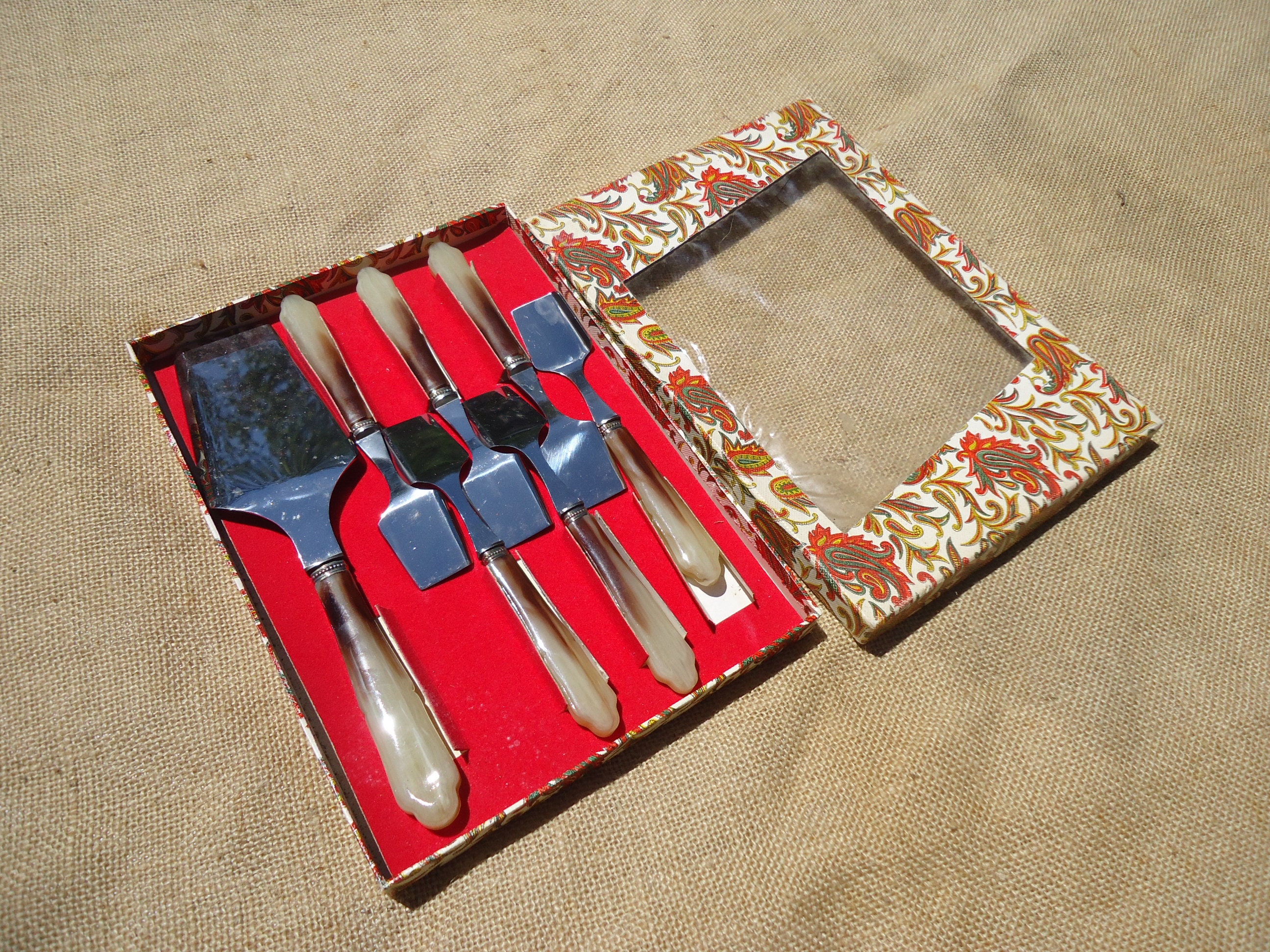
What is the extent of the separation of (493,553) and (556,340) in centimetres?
15

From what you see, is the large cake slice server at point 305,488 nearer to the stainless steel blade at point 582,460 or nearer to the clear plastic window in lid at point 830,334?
the stainless steel blade at point 582,460

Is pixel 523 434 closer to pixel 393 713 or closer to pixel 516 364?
pixel 516 364

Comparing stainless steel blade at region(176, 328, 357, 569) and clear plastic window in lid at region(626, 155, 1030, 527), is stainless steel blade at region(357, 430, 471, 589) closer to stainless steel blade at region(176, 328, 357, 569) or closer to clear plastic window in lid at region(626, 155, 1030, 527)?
stainless steel blade at region(176, 328, 357, 569)

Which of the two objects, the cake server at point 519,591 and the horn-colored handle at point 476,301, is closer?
the cake server at point 519,591

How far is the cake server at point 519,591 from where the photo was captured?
43 centimetres

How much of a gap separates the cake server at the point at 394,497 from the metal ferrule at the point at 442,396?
0.04m

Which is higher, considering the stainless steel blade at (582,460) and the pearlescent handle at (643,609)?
the stainless steel blade at (582,460)

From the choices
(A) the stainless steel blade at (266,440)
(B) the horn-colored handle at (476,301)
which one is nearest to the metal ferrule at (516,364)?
(B) the horn-colored handle at (476,301)

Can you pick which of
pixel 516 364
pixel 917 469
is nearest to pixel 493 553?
pixel 516 364

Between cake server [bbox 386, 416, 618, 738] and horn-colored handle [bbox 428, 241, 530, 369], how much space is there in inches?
2.7

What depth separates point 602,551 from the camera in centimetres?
48

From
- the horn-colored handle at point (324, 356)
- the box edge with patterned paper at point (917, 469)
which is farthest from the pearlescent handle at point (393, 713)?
the box edge with patterned paper at point (917, 469)

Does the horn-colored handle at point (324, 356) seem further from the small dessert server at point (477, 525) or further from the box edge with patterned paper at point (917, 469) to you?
the box edge with patterned paper at point (917, 469)

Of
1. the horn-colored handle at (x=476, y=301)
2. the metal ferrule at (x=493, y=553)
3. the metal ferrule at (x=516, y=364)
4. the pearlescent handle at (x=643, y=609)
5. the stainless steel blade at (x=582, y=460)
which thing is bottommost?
the pearlescent handle at (x=643, y=609)
